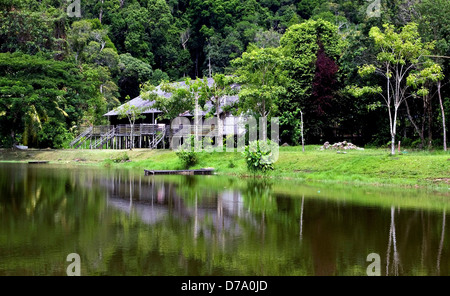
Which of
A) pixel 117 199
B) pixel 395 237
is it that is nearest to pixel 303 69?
pixel 117 199

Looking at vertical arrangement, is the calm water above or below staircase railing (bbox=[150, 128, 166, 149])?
below

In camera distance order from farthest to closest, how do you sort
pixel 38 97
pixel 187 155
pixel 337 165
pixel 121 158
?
1. pixel 38 97
2. pixel 121 158
3. pixel 187 155
4. pixel 337 165

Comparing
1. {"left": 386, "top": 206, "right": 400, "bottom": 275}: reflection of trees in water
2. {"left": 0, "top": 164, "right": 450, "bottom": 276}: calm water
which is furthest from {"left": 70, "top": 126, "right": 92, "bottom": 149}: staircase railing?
{"left": 386, "top": 206, "right": 400, "bottom": 275}: reflection of trees in water

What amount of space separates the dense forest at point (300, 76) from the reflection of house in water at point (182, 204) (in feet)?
49.4

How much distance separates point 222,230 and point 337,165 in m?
17.3

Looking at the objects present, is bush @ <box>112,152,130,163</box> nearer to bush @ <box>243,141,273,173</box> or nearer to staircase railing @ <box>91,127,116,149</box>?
staircase railing @ <box>91,127,116,149</box>

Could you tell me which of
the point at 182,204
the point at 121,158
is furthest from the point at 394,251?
the point at 121,158

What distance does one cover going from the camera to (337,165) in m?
30.6

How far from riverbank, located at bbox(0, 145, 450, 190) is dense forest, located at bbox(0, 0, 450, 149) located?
3.57 metres

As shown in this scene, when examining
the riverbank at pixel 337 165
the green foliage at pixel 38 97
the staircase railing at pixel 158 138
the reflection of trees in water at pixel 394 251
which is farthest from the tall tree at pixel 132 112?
the reflection of trees in water at pixel 394 251

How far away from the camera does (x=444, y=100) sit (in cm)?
3797

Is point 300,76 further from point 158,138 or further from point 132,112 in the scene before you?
point 132,112

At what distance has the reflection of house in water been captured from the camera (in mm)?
16031

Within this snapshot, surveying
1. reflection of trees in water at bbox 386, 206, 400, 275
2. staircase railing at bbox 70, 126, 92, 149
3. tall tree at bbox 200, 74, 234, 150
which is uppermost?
tall tree at bbox 200, 74, 234, 150
